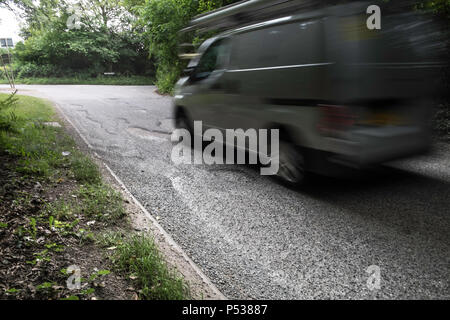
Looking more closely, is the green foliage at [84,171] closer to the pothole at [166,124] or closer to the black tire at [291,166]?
the black tire at [291,166]

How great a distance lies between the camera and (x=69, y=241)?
2721mm

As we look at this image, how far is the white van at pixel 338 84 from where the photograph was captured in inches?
122

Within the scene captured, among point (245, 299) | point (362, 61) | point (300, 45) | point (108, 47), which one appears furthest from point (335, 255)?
point (108, 47)

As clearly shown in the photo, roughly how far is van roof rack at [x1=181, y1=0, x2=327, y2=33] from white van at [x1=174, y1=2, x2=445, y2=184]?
0.32 ft

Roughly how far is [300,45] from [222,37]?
181 cm

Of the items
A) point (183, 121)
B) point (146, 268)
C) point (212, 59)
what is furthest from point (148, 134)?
point (146, 268)

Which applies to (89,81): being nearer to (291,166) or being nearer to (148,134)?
(148,134)

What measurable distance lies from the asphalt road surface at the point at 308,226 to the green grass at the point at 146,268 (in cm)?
35

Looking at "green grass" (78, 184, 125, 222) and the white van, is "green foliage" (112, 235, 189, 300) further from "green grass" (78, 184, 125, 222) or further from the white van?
the white van

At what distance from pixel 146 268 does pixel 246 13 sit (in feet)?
11.9

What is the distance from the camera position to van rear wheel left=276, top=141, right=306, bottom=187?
155 inches

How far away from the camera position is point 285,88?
12.1 feet

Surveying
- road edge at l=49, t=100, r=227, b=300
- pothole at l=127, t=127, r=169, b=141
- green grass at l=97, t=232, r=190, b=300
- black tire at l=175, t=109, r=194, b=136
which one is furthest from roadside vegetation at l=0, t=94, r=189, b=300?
pothole at l=127, t=127, r=169, b=141
